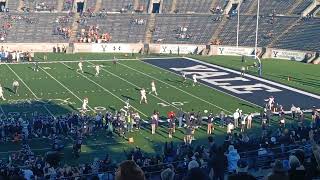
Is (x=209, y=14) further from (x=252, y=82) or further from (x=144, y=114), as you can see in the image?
(x=144, y=114)

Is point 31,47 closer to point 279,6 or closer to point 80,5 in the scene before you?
point 80,5

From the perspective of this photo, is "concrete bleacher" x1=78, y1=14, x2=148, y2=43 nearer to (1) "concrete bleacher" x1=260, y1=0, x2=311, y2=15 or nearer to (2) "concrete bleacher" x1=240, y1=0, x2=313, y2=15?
(2) "concrete bleacher" x1=240, y1=0, x2=313, y2=15

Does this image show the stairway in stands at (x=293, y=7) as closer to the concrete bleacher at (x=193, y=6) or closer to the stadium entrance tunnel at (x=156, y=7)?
the concrete bleacher at (x=193, y=6)

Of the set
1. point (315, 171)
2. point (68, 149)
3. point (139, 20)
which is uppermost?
point (139, 20)

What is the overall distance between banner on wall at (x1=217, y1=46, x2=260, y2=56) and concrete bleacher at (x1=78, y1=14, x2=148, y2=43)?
8.20m

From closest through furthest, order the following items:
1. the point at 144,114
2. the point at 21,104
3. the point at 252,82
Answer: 1. the point at 144,114
2. the point at 21,104
3. the point at 252,82

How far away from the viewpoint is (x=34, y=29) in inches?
2203

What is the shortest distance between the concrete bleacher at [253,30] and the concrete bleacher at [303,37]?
51.3 inches

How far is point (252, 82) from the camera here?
36.1 m

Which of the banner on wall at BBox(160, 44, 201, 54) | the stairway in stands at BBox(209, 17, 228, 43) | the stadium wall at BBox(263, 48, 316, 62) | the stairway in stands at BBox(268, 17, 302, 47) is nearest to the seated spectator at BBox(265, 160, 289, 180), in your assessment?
the stadium wall at BBox(263, 48, 316, 62)

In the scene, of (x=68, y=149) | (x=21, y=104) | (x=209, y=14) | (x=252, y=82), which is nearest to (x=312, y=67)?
(x=252, y=82)

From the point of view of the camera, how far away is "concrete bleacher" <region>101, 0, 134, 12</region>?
61.9m

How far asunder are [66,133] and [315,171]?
48.4ft

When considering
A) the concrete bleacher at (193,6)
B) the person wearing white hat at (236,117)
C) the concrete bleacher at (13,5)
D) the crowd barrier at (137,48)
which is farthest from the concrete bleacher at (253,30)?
the person wearing white hat at (236,117)
